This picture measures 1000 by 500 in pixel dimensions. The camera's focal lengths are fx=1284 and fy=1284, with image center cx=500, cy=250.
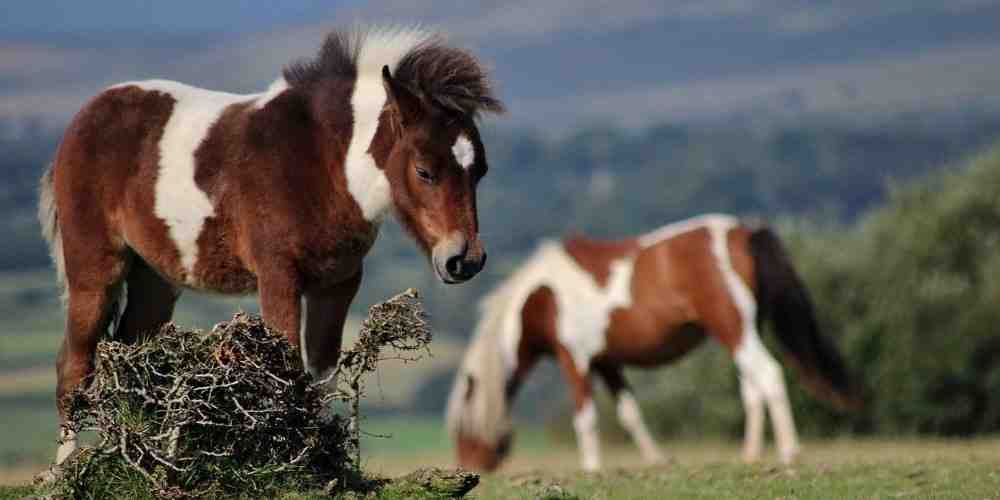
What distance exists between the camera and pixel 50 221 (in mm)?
7750

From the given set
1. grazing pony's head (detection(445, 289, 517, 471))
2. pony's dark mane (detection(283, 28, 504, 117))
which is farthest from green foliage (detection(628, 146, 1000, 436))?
pony's dark mane (detection(283, 28, 504, 117))

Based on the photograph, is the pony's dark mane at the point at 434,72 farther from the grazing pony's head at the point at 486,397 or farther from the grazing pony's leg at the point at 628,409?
the grazing pony's head at the point at 486,397

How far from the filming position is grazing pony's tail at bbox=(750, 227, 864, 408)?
42.1 ft

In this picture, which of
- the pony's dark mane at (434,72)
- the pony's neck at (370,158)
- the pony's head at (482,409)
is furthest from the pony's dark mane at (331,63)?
the pony's head at (482,409)

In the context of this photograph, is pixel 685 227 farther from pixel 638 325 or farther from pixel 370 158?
pixel 370 158

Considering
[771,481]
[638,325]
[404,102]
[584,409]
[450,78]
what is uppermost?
[450,78]

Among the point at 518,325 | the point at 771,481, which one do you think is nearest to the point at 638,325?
the point at 518,325

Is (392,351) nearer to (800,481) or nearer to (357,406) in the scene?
(357,406)

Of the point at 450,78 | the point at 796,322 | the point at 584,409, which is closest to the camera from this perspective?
the point at 450,78

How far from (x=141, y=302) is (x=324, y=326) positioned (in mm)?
1476

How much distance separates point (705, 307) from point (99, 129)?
23.6 feet

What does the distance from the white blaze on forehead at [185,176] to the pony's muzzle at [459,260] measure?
4.61 ft

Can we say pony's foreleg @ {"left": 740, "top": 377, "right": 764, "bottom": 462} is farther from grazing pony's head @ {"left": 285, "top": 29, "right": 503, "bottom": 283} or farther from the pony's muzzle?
the pony's muzzle

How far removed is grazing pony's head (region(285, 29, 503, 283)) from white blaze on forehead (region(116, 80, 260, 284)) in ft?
2.60
